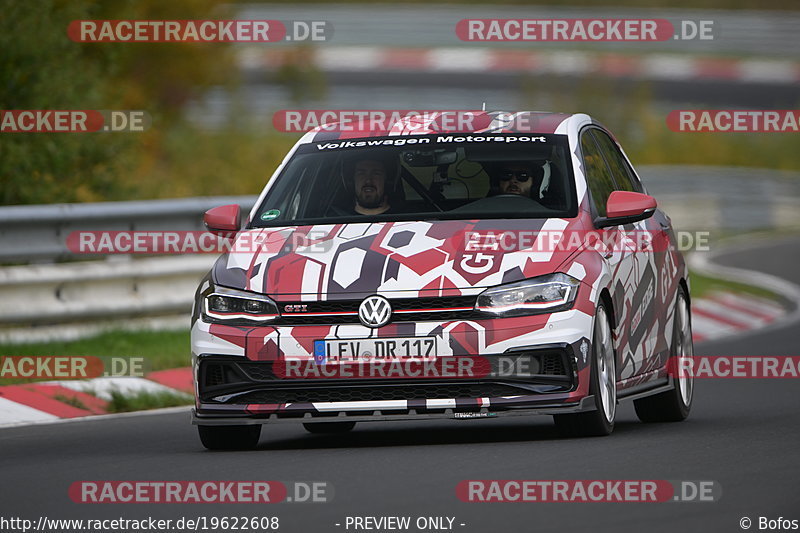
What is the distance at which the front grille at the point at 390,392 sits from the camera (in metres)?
8.85

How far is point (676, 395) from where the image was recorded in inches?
425

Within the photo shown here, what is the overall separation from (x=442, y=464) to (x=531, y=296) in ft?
3.42

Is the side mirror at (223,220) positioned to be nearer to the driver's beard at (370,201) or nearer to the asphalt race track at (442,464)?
the driver's beard at (370,201)

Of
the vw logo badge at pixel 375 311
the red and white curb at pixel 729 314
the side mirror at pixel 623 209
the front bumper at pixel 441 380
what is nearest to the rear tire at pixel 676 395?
the side mirror at pixel 623 209

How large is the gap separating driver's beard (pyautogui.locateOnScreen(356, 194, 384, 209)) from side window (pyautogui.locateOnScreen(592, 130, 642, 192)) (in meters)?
1.51

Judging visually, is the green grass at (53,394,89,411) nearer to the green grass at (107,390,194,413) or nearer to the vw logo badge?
the green grass at (107,390,194,413)

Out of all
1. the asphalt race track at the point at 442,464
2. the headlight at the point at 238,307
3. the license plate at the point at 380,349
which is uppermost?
the headlight at the point at 238,307

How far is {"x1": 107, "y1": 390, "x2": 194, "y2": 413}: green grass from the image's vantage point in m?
12.0

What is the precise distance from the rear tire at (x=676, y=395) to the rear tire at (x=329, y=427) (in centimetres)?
171

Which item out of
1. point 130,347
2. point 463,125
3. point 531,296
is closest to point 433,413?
point 531,296

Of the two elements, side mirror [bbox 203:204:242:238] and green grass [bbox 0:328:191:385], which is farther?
green grass [bbox 0:328:191:385]

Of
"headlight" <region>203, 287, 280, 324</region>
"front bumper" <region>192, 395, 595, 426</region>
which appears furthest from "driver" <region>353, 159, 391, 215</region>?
"front bumper" <region>192, 395, 595, 426</region>

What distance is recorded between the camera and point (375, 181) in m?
10.0

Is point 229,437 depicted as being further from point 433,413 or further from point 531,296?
point 531,296
